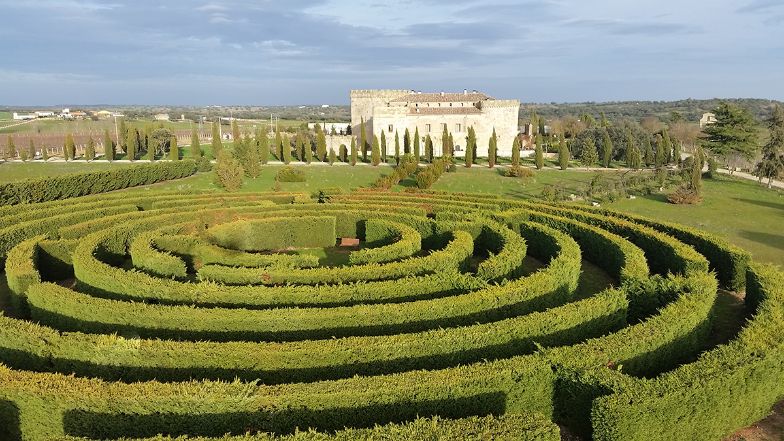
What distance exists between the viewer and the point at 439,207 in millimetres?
30734

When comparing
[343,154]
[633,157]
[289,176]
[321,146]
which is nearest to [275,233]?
[289,176]

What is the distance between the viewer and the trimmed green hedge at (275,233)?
25.7 meters

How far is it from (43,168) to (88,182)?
1826cm

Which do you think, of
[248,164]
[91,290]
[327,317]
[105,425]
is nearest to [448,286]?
[327,317]

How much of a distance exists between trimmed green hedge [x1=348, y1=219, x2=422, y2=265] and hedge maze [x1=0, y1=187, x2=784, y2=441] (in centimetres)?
14

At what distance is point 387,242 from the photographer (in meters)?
26.3

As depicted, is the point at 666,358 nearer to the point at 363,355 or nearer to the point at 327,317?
the point at 363,355

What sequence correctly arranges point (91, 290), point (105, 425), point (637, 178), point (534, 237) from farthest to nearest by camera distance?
point (637, 178), point (534, 237), point (91, 290), point (105, 425)

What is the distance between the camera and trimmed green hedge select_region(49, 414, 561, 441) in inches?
327

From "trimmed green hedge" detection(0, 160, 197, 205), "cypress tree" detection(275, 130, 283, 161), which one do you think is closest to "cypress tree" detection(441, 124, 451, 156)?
"cypress tree" detection(275, 130, 283, 161)

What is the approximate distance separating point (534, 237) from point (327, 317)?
14.6 meters

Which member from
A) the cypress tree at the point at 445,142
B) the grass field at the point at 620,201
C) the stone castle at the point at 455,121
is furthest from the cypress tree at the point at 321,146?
the cypress tree at the point at 445,142

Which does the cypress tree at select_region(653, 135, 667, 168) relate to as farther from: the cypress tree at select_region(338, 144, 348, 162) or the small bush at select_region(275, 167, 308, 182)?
the small bush at select_region(275, 167, 308, 182)

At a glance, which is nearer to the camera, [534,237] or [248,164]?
[534,237]
